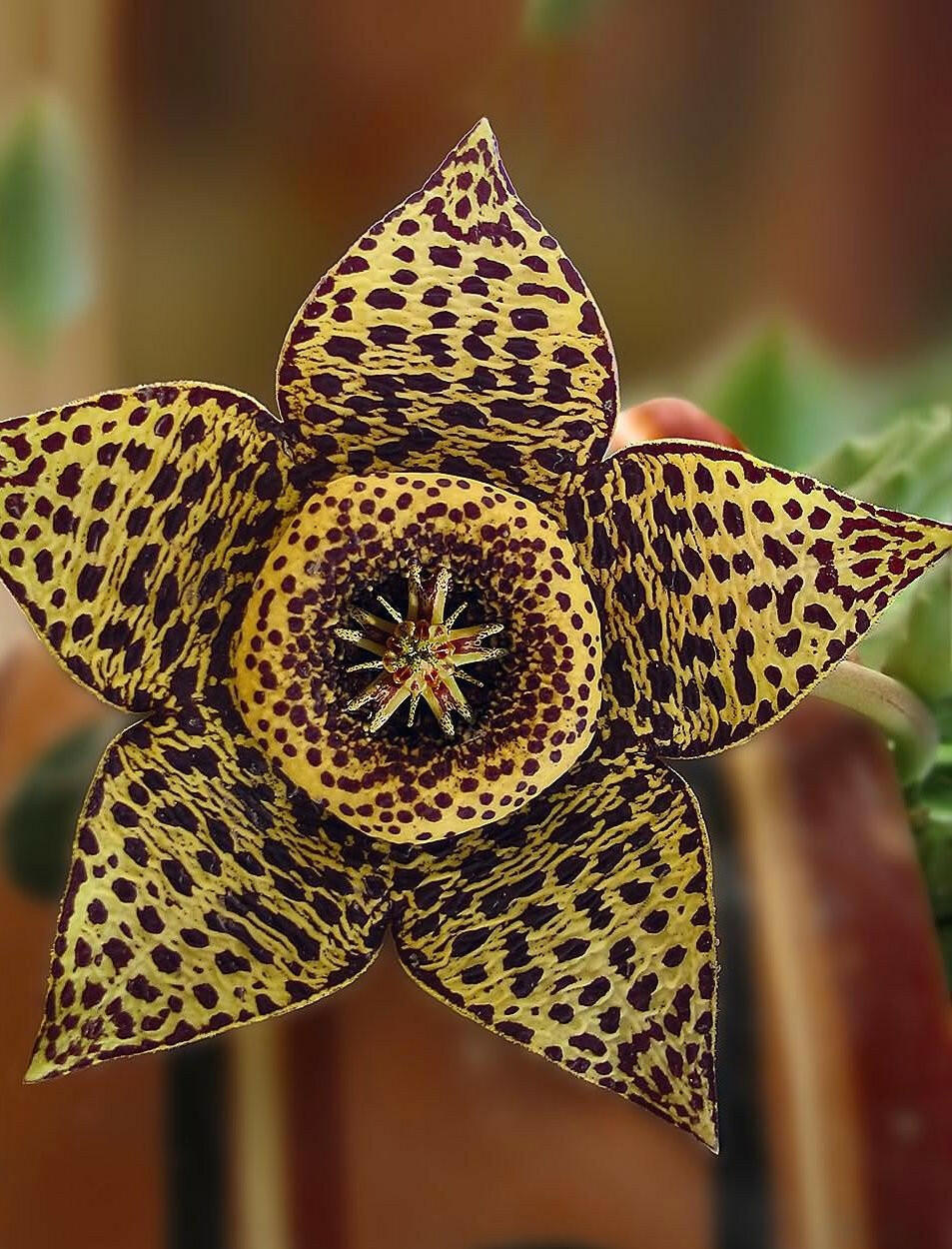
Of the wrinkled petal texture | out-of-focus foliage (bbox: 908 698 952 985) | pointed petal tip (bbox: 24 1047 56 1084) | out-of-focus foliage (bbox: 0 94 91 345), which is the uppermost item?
out-of-focus foliage (bbox: 0 94 91 345)

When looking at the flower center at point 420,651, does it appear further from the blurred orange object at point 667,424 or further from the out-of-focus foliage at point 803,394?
the out-of-focus foliage at point 803,394

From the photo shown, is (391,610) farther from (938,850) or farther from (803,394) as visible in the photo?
(803,394)

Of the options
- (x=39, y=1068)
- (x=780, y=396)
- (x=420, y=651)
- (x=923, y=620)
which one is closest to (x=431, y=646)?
(x=420, y=651)

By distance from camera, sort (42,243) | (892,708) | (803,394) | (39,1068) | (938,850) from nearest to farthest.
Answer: (39,1068) < (892,708) < (938,850) < (42,243) < (803,394)

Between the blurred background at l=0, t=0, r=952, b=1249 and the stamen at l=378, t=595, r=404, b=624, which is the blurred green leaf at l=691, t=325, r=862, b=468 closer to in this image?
the blurred background at l=0, t=0, r=952, b=1249

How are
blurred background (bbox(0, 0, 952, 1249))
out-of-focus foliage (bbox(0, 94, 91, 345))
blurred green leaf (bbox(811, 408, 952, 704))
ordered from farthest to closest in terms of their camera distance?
out-of-focus foliage (bbox(0, 94, 91, 345))
blurred green leaf (bbox(811, 408, 952, 704))
blurred background (bbox(0, 0, 952, 1249))

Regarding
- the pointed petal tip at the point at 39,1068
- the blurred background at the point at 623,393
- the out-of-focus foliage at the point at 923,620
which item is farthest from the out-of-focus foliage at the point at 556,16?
the pointed petal tip at the point at 39,1068

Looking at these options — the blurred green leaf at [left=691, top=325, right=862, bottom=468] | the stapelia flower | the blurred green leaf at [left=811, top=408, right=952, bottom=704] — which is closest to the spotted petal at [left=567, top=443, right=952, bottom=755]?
the stapelia flower

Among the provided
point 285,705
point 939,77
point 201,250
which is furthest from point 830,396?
point 285,705

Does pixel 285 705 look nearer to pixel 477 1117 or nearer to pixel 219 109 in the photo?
pixel 477 1117
